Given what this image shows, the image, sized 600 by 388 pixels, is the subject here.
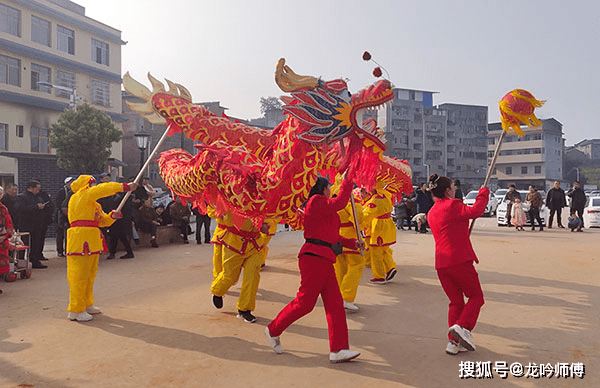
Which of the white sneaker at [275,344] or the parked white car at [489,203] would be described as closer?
the white sneaker at [275,344]

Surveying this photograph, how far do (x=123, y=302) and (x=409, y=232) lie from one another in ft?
32.5

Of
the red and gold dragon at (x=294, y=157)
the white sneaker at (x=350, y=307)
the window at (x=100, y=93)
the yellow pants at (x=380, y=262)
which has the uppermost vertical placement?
the window at (x=100, y=93)

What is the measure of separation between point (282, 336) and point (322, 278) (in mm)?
986

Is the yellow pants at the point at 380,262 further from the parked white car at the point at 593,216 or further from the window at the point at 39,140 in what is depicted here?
the window at the point at 39,140

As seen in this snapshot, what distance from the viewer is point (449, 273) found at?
4016 mm

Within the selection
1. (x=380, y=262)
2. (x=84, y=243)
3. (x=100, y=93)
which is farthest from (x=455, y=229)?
(x=100, y=93)

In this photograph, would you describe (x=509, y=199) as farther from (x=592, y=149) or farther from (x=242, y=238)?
(x=592, y=149)

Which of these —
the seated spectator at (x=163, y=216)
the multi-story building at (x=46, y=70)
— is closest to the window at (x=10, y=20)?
the multi-story building at (x=46, y=70)

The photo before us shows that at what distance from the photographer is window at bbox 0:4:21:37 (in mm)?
21500

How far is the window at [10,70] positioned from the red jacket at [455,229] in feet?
76.2

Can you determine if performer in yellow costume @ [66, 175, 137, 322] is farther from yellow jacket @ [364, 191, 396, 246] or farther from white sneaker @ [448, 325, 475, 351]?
white sneaker @ [448, 325, 475, 351]

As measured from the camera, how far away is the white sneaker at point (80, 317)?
4953 millimetres

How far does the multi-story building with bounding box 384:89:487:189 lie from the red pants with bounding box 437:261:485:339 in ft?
144

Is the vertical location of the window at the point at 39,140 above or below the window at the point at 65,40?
below
